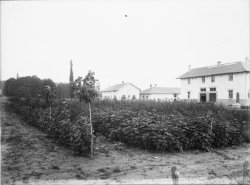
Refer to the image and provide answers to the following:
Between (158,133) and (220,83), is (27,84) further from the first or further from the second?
(158,133)

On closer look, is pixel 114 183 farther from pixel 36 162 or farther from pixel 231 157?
pixel 231 157

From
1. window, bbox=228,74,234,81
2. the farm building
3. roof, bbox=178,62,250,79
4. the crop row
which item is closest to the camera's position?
the crop row

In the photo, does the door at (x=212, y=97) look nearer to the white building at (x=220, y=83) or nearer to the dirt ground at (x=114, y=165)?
the white building at (x=220, y=83)

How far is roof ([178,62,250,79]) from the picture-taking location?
3193cm

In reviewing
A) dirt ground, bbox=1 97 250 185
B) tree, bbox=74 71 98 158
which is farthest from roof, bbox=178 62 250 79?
tree, bbox=74 71 98 158

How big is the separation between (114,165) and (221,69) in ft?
115

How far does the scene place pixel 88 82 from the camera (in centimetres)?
683

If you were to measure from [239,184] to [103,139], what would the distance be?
531 cm

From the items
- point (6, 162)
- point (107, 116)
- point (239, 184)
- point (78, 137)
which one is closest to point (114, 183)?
point (78, 137)

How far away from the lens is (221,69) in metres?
35.7

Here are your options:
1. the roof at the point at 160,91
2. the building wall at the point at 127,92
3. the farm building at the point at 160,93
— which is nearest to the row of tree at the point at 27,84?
the building wall at the point at 127,92

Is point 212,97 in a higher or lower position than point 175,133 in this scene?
higher

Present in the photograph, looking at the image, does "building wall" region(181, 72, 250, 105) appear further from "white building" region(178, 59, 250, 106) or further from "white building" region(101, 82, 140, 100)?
"white building" region(101, 82, 140, 100)

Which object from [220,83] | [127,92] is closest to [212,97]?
[220,83]
